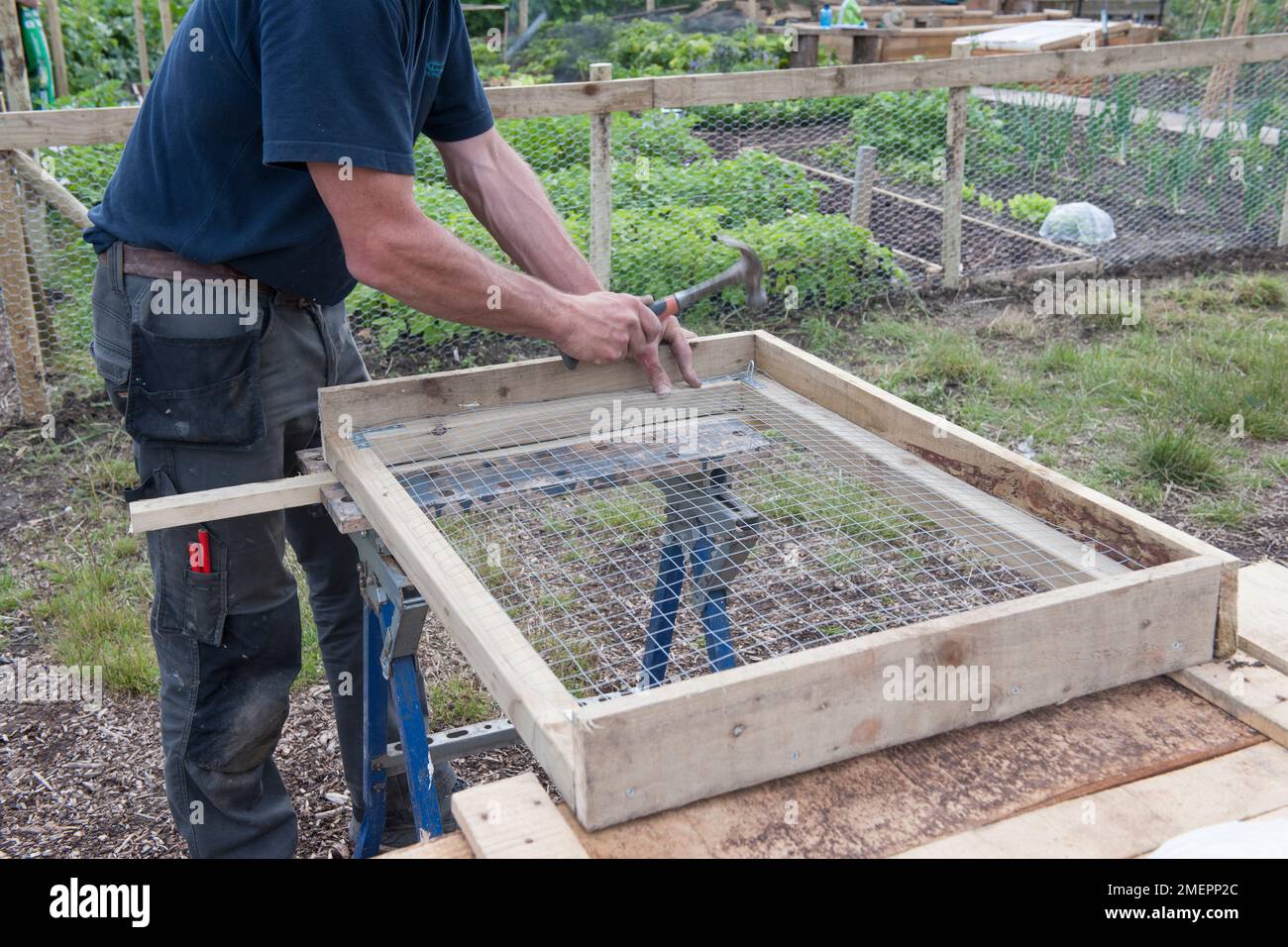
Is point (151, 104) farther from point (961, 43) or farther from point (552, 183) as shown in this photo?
point (961, 43)

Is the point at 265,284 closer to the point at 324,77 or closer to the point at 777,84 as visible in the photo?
the point at 324,77

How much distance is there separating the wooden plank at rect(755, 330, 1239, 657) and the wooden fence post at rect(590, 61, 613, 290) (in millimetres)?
2633

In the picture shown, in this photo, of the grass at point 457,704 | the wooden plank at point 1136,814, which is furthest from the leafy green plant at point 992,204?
the wooden plank at point 1136,814

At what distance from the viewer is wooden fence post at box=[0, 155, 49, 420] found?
430cm

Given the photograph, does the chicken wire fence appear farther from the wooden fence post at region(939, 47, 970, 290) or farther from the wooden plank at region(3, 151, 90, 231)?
the wooden fence post at region(939, 47, 970, 290)

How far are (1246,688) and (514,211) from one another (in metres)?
1.66

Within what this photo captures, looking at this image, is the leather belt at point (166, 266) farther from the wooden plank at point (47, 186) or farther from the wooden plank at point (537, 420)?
the wooden plank at point (47, 186)

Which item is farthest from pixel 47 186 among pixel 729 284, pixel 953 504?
pixel 953 504

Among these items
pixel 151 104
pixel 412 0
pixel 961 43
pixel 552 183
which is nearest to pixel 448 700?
pixel 151 104

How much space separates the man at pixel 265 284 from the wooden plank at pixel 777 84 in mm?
2271

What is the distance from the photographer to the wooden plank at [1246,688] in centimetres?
147

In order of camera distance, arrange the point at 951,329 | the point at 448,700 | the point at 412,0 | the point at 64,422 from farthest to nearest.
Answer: the point at 951,329, the point at 64,422, the point at 448,700, the point at 412,0
